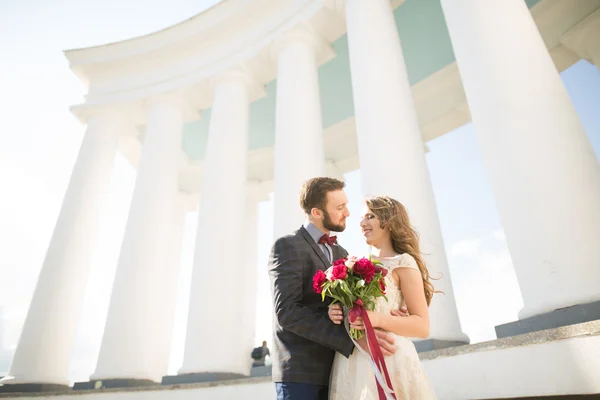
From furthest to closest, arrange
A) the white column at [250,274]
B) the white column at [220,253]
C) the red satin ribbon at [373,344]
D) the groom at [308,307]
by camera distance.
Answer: the white column at [250,274] < the white column at [220,253] < the groom at [308,307] < the red satin ribbon at [373,344]

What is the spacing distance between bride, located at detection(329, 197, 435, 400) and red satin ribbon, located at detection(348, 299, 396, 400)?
200 millimetres

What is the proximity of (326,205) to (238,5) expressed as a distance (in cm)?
6881

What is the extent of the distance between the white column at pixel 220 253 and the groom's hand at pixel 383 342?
130ft

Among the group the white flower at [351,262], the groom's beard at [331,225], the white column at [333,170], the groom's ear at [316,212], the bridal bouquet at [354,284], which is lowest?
the bridal bouquet at [354,284]

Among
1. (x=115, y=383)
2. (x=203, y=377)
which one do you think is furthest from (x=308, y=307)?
(x=115, y=383)

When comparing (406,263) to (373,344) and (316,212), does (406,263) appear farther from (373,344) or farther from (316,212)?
(316,212)

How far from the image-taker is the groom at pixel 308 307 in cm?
1360

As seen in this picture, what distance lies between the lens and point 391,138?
41312mm

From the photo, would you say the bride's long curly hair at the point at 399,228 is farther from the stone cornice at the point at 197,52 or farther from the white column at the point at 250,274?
the white column at the point at 250,274

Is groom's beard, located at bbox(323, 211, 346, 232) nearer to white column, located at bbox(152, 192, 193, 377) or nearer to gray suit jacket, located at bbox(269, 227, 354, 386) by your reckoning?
gray suit jacket, located at bbox(269, 227, 354, 386)

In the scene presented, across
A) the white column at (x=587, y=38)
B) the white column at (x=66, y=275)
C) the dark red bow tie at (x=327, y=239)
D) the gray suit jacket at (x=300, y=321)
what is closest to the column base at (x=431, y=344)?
the dark red bow tie at (x=327, y=239)

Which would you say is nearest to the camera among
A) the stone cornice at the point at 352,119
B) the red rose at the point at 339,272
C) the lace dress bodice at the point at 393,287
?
the red rose at the point at 339,272

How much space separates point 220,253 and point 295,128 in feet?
64.6

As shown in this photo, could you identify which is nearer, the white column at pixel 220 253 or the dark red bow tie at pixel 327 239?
the dark red bow tie at pixel 327 239
